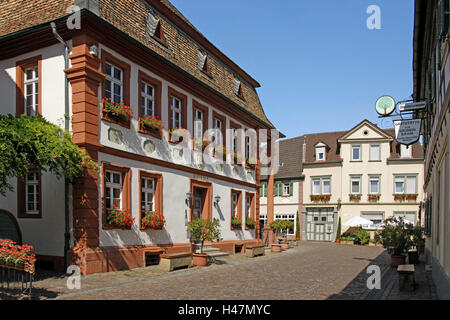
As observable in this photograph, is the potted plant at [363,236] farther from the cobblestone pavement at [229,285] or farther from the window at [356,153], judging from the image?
the cobblestone pavement at [229,285]

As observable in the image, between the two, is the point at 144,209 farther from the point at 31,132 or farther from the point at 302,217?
the point at 302,217

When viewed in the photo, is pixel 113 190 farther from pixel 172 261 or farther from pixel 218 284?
pixel 218 284

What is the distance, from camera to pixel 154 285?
1015 centimetres

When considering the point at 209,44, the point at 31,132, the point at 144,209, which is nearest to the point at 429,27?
the point at 209,44

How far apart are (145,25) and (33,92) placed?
4.40 m

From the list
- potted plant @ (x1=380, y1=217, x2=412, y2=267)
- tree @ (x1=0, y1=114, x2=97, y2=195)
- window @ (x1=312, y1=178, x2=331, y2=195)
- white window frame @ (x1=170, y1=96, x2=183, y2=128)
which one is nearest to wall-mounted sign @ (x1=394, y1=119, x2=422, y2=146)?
potted plant @ (x1=380, y1=217, x2=412, y2=267)

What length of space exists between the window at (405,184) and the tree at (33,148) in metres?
30.1

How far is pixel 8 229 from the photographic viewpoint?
12.3m

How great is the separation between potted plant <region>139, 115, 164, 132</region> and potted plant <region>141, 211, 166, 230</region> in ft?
9.15

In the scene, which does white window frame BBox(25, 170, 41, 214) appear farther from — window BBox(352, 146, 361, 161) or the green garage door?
window BBox(352, 146, 361, 161)

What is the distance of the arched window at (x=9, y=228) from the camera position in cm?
1219

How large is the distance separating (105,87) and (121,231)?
168 inches

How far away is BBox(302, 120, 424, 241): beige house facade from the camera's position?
3509 centimetres

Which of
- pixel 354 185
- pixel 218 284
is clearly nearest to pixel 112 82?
pixel 218 284
